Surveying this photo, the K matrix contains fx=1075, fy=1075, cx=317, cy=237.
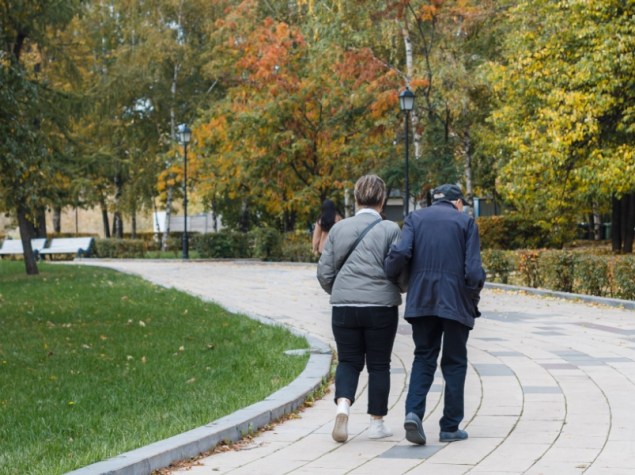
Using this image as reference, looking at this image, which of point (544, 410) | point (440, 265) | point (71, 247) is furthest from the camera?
point (71, 247)

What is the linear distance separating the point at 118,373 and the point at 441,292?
432cm

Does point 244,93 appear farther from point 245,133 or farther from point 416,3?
point 416,3

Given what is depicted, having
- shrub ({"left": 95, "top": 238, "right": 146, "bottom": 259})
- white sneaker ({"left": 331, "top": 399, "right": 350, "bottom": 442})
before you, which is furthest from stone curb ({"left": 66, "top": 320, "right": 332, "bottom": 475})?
shrub ({"left": 95, "top": 238, "right": 146, "bottom": 259})

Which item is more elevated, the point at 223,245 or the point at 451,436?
the point at 223,245

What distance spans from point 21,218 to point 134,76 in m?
20.6

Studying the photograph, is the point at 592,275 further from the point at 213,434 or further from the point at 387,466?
the point at 387,466

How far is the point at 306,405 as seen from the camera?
882 cm

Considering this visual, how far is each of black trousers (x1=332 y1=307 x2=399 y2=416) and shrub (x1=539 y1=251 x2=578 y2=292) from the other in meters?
14.3

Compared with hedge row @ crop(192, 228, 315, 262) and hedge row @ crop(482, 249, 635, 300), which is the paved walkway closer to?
hedge row @ crop(482, 249, 635, 300)

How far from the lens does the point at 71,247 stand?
4684cm

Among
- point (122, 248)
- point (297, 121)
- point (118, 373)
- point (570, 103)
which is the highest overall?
point (297, 121)

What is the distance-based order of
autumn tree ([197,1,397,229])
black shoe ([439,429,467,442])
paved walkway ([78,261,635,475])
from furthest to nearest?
autumn tree ([197,1,397,229]), black shoe ([439,429,467,442]), paved walkway ([78,261,635,475])

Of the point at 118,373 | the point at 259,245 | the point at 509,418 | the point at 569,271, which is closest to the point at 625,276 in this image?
the point at 569,271

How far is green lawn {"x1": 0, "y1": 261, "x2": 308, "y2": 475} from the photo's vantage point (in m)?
7.18
